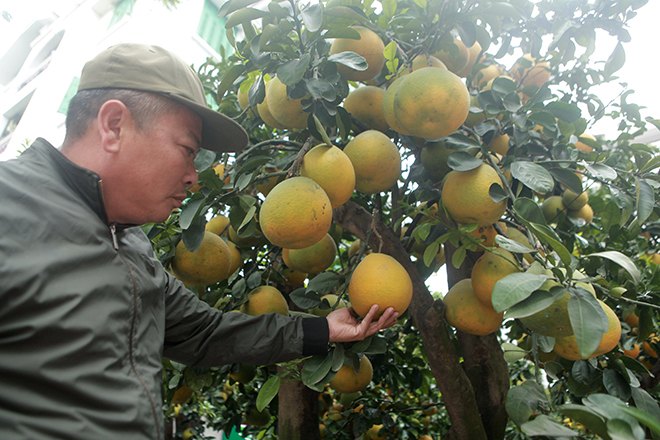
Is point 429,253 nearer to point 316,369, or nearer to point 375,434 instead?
point 316,369

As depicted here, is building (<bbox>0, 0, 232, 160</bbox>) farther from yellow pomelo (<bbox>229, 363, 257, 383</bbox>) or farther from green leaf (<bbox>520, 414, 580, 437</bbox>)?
green leaf (<bbox>520, 414, 580, 437</bbox>)

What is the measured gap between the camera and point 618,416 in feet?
1.89

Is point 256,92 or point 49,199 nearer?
point 49,199

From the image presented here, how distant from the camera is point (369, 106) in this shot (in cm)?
147

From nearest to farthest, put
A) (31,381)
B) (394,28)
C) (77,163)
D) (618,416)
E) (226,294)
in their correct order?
(618,416)
(31,381)
(77,163)
(394,28)
(226,294)

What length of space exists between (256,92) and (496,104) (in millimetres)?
745

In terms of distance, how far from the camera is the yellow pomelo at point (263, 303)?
1517 millimetres

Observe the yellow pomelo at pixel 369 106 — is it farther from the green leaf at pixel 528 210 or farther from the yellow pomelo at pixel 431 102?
the green leaf at pixel 528 210

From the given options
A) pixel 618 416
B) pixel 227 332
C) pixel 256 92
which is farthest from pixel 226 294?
pixel 618 416

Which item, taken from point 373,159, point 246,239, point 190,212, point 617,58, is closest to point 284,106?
point 373,159

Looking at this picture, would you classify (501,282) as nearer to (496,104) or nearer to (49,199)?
(496,104)

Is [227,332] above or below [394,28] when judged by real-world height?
below

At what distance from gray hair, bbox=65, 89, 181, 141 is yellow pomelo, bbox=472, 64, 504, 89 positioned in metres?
1.36

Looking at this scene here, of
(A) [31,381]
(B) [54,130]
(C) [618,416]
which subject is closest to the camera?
(C) [618,416]
